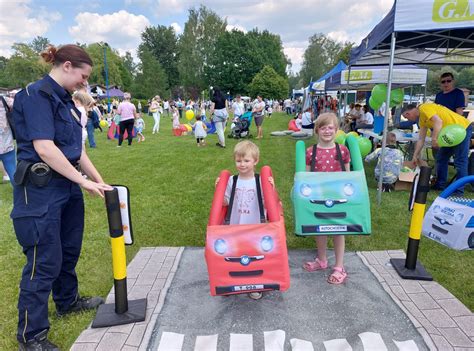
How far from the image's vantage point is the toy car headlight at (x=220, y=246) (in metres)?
2.59

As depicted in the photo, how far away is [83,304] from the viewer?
3.05 meters

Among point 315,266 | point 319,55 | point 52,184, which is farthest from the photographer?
point 319,55

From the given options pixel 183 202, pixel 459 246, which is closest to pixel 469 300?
pixel 459 246

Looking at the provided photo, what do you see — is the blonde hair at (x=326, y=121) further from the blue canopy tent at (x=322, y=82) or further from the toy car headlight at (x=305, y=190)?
the blue canopy tent at (x=322, y=82)

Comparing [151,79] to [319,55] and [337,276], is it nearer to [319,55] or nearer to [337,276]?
[319,55]

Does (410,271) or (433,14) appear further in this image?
(433,14)

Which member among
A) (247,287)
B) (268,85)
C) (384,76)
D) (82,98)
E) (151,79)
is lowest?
(247,287)

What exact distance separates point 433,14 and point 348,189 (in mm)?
3113

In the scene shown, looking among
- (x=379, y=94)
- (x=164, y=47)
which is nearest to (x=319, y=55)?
(x=164, y=47)

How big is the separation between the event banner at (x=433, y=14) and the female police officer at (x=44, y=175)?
416 centimetres

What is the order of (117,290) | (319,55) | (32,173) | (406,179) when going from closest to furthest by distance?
(32,173) → (117,290) → (406,179) → (319,55)

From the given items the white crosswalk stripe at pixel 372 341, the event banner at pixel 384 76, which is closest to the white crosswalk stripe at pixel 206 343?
the white crosswalk stripe at pixel 372 341

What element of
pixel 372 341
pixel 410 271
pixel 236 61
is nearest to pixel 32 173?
pixel 372 341

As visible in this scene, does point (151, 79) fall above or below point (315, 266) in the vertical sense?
above
